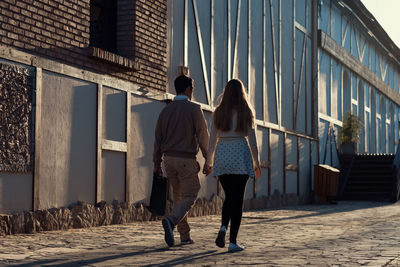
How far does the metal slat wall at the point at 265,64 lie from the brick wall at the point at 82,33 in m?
0.52

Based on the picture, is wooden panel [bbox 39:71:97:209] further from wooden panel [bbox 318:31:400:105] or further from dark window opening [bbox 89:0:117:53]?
wooden panel [bbox 318:31:400:105]

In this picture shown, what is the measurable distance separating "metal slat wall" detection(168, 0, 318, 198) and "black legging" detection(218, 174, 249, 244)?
5.44 m

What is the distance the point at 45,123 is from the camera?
8.54 m

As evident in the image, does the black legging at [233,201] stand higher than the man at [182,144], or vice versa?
the man at [182,144]

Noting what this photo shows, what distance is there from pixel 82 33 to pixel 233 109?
353 centimetres


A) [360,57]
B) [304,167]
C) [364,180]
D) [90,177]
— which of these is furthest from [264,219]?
[360,57]

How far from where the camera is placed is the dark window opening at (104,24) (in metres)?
10.4

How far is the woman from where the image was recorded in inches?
255

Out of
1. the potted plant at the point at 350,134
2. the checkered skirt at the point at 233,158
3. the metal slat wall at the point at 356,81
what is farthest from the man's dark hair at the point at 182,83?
the potted plant at the point at 350,134

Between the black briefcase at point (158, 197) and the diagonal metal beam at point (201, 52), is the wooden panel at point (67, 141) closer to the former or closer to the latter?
the black briefcase at point (158, 197)

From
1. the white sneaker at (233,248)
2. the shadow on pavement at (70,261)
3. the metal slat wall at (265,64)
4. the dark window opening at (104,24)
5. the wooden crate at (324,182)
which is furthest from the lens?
the wooden crate at (324,182)

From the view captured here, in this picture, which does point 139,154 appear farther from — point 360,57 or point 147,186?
point 360,57

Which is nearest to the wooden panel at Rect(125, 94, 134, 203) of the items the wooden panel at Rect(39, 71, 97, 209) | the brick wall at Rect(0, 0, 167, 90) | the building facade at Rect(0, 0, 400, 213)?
the building facade at Rect(0, 0, 400, 213)

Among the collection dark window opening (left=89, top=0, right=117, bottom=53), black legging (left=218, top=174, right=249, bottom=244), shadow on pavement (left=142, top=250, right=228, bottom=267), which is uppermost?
dark window opening (left=89, top=0, right=117, bottom=53)
